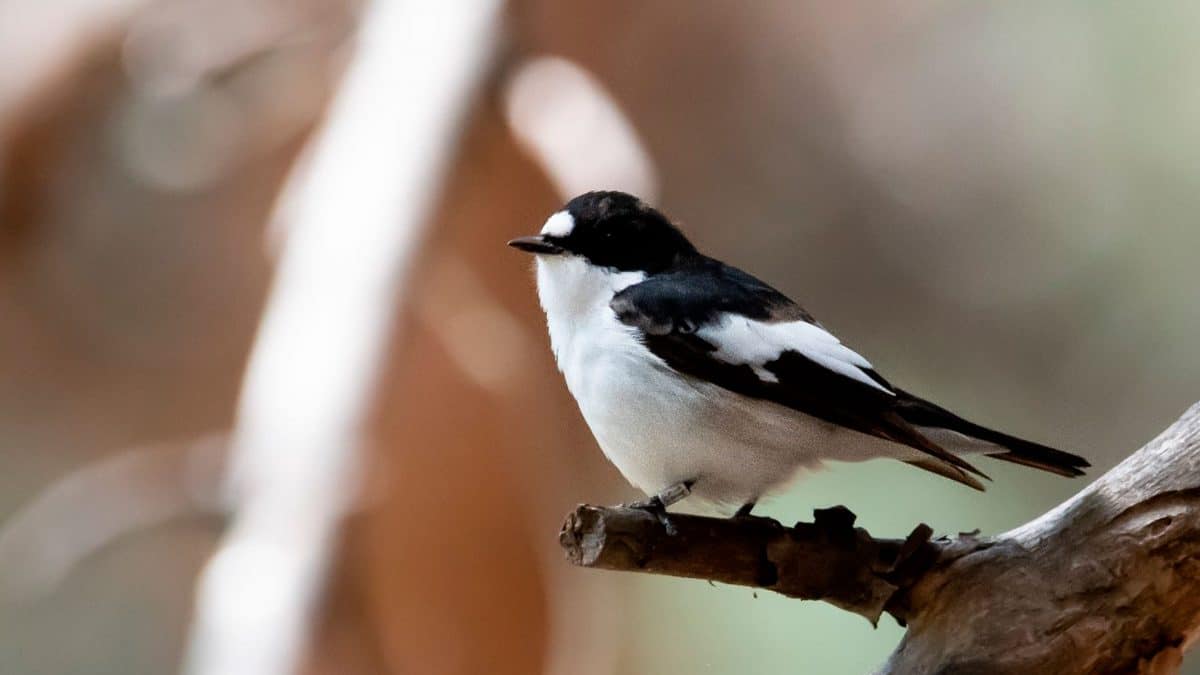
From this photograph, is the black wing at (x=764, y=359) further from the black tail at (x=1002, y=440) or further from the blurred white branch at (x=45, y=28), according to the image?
the blurred white branch at (x=45, y=28)

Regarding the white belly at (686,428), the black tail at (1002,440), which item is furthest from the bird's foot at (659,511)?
the black tail at (1002,440)

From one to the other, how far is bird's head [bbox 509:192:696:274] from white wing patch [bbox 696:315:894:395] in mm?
217

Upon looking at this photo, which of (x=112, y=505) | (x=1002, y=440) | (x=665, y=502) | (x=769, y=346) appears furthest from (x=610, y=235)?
(x=112, y=505)

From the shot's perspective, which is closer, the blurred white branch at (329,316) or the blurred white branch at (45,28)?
the blurred white branch at (329,316)

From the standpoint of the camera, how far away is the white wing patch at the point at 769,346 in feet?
5.07

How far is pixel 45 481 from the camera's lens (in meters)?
3.85

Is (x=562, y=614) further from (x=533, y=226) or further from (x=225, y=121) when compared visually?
(x=225, y=121)

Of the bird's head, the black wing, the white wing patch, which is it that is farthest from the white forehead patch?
the white wing patch

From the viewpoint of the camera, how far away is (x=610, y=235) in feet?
5.74

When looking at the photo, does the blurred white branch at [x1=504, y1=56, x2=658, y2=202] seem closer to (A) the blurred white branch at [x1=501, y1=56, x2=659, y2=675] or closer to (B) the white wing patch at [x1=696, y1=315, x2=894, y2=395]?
(A) the blurred white branch at [x1=501, y1=56, x2=659, y2=675]

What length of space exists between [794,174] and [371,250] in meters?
1.61

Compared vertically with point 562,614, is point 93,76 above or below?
above

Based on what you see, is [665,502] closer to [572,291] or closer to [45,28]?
[572,291]

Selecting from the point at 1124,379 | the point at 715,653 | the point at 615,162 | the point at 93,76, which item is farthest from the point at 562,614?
the point at 93,76
